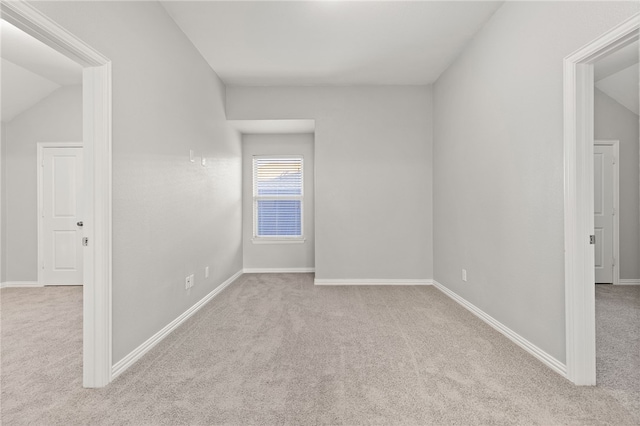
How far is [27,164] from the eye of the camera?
15.2 feet

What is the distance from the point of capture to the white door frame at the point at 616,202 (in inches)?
183

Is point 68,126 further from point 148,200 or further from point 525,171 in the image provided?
point 525,171

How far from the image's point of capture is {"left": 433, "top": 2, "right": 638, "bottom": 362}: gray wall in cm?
214

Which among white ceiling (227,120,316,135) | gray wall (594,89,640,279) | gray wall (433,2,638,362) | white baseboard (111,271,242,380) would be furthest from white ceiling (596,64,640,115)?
white baseboard (111,271,242,380)

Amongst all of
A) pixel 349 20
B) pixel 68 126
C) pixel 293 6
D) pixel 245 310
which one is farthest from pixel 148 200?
pixel 68 126

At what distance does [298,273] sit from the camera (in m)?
5.67

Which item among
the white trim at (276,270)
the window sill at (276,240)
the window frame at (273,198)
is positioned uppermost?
the window frame at (273,198)

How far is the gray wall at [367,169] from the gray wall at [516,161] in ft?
2.66

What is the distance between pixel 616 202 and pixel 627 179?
37 cm

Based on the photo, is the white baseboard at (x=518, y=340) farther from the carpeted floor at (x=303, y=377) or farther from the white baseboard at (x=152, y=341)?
the white baseboard at (x=152, y=341)

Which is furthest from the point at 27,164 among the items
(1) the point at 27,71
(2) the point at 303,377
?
(2) the point at 303,377

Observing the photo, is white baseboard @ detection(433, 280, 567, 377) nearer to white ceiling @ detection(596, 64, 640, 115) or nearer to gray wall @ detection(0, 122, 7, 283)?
white ceiling @ detection(596, 64, 640, 115)

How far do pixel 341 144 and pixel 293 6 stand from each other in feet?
7.08

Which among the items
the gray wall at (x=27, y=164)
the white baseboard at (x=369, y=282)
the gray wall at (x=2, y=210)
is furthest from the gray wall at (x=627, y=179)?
the gray wall at (x=2, y=210)
